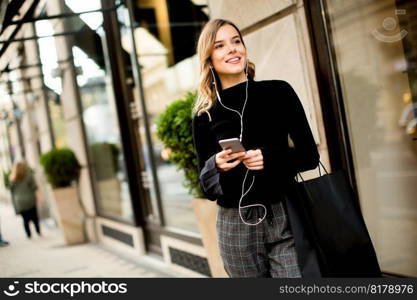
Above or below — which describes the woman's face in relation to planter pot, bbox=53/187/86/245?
above

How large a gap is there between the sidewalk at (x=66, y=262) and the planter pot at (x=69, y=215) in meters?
0.24

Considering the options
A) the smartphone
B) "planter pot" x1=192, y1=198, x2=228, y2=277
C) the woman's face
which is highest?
the woman's face

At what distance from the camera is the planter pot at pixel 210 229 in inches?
151

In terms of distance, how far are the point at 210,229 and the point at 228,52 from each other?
193 cm

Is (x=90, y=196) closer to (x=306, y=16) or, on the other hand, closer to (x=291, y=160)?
(x=306, y=16)

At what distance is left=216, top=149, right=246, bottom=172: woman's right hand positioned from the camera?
6.80 feet

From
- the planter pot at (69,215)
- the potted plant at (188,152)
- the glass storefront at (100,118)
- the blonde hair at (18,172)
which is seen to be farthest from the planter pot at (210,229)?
the blonde hair at (18,172)

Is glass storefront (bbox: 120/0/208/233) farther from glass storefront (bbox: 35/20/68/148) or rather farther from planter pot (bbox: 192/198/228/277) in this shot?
glass storefront (bbox: 35/20/68/148)

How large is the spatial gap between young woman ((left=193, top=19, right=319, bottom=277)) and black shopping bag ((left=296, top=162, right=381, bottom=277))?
123 millimetres

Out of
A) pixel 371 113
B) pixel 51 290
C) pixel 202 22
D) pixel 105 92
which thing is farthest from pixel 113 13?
pixel 371 113

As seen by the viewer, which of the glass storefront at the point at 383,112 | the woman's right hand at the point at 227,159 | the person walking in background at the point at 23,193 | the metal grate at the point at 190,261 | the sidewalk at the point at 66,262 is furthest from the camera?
the person walking in background at the point at 23,193

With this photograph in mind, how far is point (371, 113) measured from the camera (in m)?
3.18

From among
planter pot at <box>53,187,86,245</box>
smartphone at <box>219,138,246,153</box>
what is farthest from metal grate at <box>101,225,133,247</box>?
smartphone at <box>219,138,246,153</box>

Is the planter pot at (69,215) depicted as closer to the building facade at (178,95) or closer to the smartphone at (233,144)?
the building facade at (178,95)
